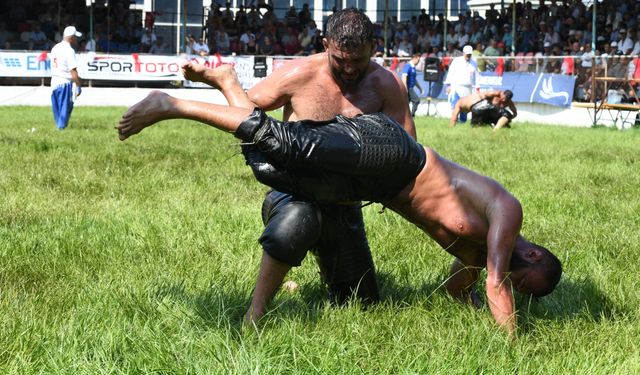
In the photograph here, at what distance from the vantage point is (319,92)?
14.1 feet

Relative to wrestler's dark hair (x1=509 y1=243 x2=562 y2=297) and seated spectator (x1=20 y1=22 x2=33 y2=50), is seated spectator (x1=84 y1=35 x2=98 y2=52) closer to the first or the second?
seated spectator (x1=20 y1=22 x2=33 y2=50)

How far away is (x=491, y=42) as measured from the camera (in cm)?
2716

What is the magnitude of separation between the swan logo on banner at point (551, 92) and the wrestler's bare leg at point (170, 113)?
1782cm

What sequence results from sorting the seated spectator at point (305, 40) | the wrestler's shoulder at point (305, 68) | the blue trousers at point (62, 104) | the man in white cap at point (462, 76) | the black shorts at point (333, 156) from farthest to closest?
the seated spectator at point (305, 40)
the man in white cap at point (462, 76)
the blue trousers at point (62, 104)
the wrestler's shoulder at point (305, 68)
the black shorts at point (333, 156)

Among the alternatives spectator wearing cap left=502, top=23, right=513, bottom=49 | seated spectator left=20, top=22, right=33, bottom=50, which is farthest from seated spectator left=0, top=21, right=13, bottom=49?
spectator wearing cap left=502, top=23, right=513, bottom=49

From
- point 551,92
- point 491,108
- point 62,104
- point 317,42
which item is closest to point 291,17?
point 317,42

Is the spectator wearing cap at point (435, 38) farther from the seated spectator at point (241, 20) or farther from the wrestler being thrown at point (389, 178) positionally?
the wrestler being thrown at point (389, 178)

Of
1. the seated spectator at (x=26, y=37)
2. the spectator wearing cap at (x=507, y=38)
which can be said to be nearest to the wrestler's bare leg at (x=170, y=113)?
the spectator wearing cap at (x=507, y=38)

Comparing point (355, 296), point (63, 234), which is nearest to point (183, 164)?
point (63, 234)

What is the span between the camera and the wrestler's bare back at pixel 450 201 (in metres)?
3.79

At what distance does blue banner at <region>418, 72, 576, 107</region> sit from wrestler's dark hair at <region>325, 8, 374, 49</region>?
56.7 feet

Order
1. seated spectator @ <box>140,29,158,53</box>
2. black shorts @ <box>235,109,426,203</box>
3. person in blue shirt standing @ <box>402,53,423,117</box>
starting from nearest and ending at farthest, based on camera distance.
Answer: black shorts @ <box>235,109,426,203</box>
person in blue shirt standing @ <box>402,53,423,117</box>
seated spectator @ <box>140,29,158,53</box>

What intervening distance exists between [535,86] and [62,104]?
449 inches

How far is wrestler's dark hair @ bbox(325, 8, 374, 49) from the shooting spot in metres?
3.88
